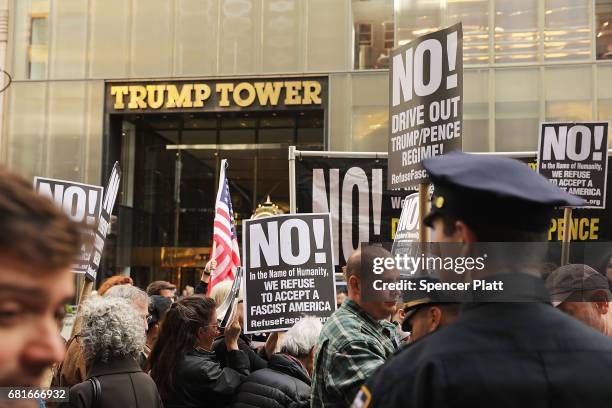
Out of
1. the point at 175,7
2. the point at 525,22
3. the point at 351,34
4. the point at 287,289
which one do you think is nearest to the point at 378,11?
the point at 351,34

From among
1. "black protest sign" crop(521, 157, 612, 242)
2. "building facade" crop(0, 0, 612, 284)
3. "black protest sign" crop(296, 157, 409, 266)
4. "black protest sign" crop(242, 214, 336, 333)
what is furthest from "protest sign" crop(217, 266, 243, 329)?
"building facade" crop(0, 0, 612, 284)

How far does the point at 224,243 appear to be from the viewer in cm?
850

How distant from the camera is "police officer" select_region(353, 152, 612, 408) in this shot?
1.63 m

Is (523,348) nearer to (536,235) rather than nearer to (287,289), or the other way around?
(536,235)

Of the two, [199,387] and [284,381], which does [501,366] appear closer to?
[284,381]

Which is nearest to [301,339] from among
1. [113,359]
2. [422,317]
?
[113,359]

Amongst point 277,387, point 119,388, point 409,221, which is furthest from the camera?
point 409,221

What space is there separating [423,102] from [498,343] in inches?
119

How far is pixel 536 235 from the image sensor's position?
176cm

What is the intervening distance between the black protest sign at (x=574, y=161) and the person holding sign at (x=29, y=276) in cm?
621

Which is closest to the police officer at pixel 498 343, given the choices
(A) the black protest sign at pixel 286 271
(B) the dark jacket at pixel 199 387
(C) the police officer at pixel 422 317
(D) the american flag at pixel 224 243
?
(C) the police officer at pixel 422 317

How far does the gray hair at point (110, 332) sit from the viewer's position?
387 cm

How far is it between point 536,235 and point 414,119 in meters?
2.89

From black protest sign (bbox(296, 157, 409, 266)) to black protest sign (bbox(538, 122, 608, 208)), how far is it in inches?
54.9
